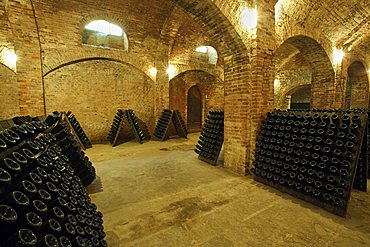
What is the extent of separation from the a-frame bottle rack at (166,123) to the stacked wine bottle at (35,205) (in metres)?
5.94

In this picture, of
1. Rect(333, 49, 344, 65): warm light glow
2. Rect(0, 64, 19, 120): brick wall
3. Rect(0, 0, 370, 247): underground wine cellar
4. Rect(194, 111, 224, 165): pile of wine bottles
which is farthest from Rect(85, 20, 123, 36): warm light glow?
Rect(333, 49, 344, 65): warm light glow

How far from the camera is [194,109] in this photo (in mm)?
11102

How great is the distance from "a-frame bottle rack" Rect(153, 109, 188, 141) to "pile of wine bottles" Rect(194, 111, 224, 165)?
3049 millimetres

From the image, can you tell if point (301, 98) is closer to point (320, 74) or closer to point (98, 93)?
point (320, 74)

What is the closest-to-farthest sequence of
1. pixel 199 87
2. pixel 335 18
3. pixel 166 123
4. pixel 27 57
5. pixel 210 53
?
pixel 335 18, pixel 27 57, pixel 166 123, pixel 210 53, pixel 199 87

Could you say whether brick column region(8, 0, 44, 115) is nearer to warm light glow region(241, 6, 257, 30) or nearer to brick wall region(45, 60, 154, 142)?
brick wall region(45, 60, 154, 142)

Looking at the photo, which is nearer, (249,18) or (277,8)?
(249,18)

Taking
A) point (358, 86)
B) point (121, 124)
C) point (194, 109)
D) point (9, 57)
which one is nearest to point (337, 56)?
point (358, 86)

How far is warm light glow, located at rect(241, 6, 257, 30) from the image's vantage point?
380 cm

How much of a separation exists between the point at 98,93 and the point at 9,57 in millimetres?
2842

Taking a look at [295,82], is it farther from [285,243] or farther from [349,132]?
[285,243]

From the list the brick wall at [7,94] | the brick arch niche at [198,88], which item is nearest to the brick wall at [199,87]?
the brick arch niche at [198,88]

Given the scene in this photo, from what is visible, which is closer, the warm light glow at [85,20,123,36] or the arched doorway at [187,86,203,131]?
the arched doorway at [187,86,203,131]

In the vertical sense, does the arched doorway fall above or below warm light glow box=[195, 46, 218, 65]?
below
